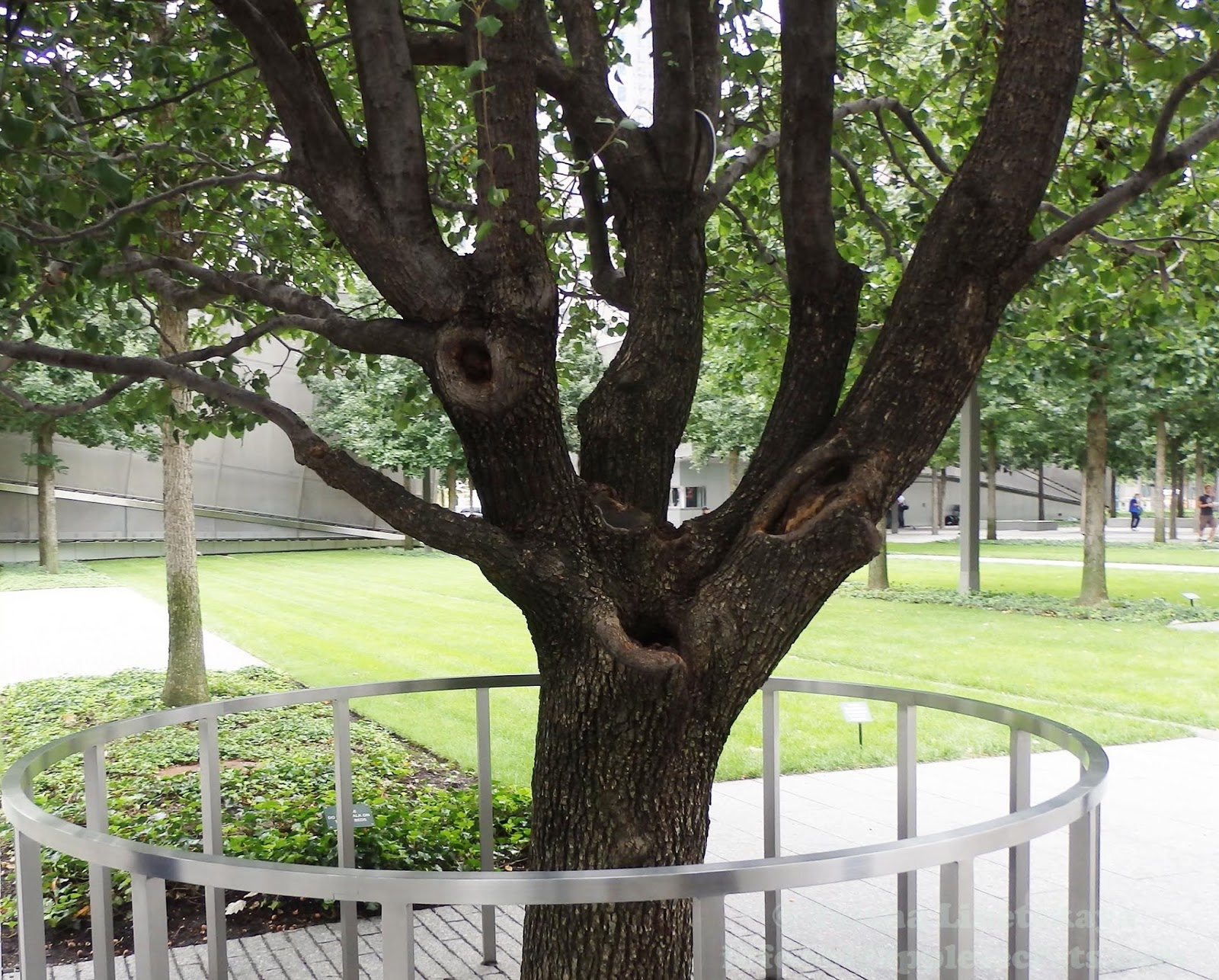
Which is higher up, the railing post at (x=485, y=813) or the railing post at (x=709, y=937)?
the railing post at (x=709, y=937)

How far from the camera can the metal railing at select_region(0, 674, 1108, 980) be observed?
1.98 metres

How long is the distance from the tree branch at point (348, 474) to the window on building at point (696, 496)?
144 feet

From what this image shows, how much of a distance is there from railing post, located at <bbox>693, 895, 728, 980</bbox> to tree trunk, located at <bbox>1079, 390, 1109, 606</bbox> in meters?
15.0

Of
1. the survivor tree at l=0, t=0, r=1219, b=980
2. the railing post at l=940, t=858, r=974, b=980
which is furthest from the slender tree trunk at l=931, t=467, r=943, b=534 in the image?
the railing post at l=940, t=858, r=974, b=980

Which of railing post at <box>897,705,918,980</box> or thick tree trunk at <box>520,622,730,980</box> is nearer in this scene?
thick tree trunk at <box>520,622,730,980</box>

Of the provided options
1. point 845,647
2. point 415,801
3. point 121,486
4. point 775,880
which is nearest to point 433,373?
point 775,880

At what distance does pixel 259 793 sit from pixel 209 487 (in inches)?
1263

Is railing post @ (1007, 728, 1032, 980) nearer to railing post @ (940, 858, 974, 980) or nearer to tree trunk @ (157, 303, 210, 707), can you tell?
railing post @ (940, 858, 974, 980)

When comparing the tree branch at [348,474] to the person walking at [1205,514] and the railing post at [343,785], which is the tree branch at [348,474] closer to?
the railing post at [343,785]

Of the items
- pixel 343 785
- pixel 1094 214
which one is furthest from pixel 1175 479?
pixel 343 785

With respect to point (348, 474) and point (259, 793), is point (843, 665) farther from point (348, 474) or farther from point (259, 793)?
point (348, 474)

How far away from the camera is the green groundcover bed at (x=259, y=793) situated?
541cm

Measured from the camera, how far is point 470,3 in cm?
311

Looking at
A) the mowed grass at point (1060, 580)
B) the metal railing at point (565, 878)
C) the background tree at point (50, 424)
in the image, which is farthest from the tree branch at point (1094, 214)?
the mowed grass at point (1060, 580)
